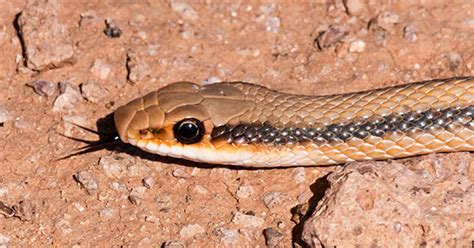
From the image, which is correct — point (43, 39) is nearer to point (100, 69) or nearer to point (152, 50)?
point (100, 69)

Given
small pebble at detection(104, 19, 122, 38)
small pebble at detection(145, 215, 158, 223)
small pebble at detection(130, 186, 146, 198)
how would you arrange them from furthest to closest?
small pebble at detection(104, 19, 122, 38) < small pebble at detection(130, 186, 146, 198) < small pebble at detection(145, 215, 158, 223)

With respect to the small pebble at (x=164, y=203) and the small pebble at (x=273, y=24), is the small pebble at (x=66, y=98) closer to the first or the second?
the small pebble at (x=164, y=203)

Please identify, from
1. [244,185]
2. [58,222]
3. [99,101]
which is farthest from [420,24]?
[58,222]

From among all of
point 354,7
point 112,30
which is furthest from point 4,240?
point 354,7

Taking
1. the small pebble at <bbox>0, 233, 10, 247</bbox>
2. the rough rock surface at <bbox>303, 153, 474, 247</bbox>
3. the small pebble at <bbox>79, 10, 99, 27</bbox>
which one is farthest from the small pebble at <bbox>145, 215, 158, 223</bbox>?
the small pebble at <bbox>79, 10, 99, 27</bbox>

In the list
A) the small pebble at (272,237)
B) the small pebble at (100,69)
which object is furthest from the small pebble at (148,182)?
the small pebble at (100,69)

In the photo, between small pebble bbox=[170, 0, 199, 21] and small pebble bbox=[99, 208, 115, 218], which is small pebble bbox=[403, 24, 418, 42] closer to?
small pebble bbox=[170, 0, 199, 21]

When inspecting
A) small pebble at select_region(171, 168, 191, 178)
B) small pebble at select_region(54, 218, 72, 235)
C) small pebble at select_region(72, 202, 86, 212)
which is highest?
small pebble at select_region(171, 168, 191, 178)

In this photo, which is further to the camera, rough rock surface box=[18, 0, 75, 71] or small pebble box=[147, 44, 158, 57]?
small pebble box=[147, 44, 158, 57]
